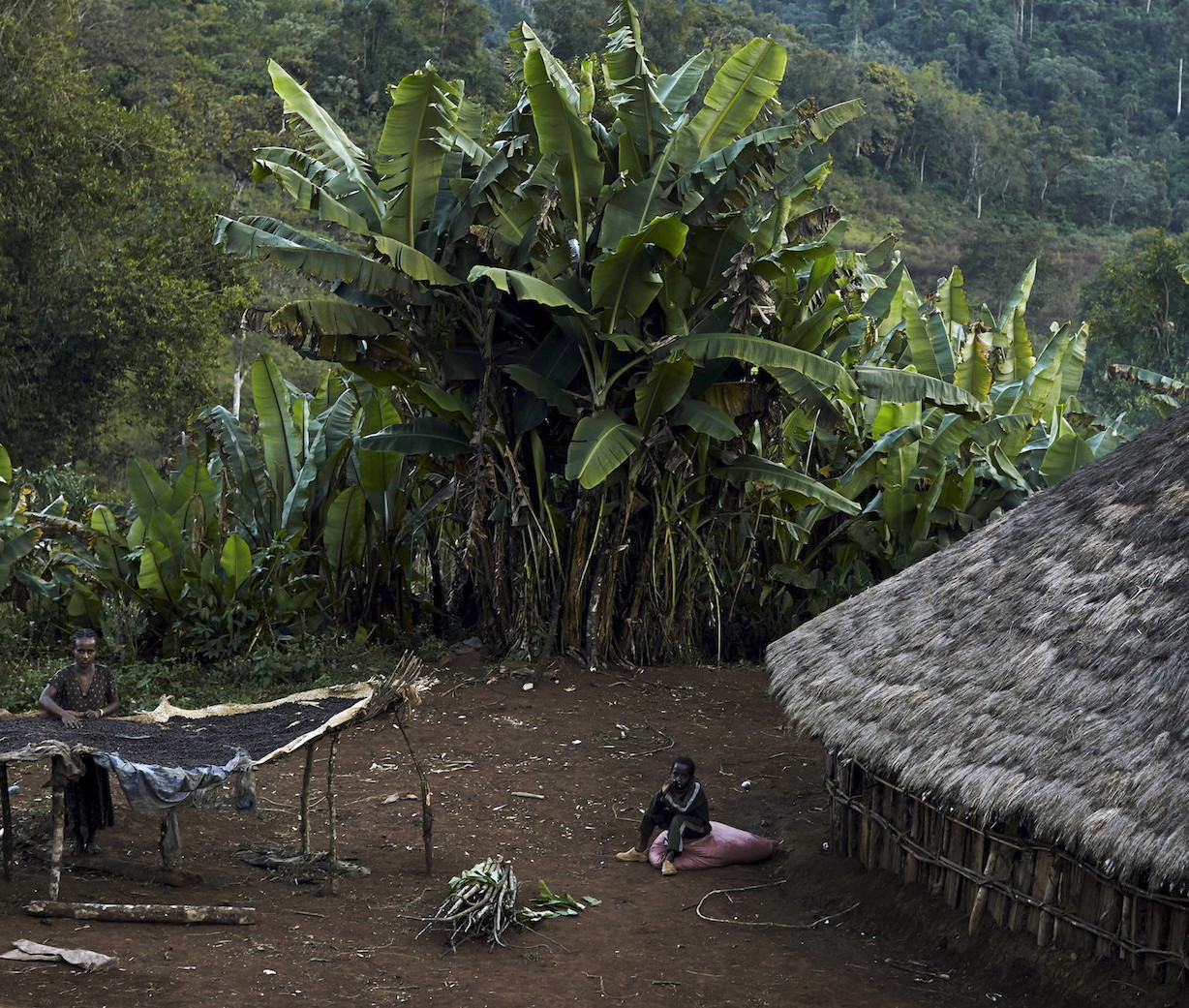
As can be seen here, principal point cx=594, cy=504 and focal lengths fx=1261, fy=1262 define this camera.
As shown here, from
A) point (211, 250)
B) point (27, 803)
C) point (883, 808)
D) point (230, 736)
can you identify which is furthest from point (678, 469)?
point (211, 250)

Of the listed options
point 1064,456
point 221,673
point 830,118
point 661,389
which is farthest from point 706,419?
point 221,673

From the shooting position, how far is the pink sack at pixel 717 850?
6699mm

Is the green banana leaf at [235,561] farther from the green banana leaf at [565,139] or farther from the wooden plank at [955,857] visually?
the wooden plank at [955,857]

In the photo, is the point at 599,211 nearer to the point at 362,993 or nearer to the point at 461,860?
the point at 461,860

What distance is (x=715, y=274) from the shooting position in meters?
9.27

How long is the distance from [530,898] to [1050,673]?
2682 mm

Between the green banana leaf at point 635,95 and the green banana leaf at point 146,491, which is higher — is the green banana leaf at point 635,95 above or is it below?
above

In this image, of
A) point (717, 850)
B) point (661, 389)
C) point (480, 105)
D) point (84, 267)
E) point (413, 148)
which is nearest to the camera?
point (717, 850)

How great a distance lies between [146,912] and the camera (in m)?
5.34

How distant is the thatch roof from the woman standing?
3.54 m

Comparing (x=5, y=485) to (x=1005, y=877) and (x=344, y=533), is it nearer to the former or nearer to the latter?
(x=344, y=533)

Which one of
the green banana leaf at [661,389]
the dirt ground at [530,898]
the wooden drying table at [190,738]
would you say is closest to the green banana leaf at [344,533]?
the dirt ground at [530,898]

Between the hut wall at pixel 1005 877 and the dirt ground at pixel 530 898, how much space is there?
0.31 feet

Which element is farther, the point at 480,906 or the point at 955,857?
the point at 955,857
